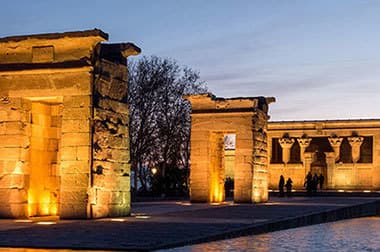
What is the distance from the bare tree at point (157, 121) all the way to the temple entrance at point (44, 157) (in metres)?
22.6

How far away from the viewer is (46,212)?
65.5ft

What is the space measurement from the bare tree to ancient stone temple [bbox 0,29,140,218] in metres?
23.8

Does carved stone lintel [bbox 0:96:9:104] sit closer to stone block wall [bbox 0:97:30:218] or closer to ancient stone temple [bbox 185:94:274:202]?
→ stone block wall [bbox 0:97:30:218]

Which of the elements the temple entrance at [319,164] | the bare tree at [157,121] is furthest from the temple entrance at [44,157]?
the temple entrance at [319,164]

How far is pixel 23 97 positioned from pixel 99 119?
2.12 m

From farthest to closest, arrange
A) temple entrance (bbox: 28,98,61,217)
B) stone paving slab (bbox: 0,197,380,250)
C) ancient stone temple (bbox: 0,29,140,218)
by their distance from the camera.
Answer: temple entrance (bbox: 28,98,61,217)
ancient stone temple (bbox: 0,29,140,218)
stone paving slab (bbox: 0,197,380,250)

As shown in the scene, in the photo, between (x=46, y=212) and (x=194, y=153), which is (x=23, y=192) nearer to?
(x=46, y=212)

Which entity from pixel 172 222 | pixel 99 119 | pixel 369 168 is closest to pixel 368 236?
pixel 172 222

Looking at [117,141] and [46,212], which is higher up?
[117,141]

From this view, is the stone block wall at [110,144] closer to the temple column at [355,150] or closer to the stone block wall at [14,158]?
the stone block wall at [14,158]

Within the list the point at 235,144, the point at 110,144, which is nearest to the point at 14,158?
the point at 110,144

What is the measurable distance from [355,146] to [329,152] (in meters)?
1.87

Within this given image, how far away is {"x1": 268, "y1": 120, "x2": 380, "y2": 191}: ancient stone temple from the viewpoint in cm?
5103

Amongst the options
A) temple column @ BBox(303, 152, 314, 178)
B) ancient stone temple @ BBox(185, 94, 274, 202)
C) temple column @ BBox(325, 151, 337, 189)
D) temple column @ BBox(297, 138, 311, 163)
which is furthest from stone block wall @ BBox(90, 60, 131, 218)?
temple column @ BBox(297, 138, 311, 163)
